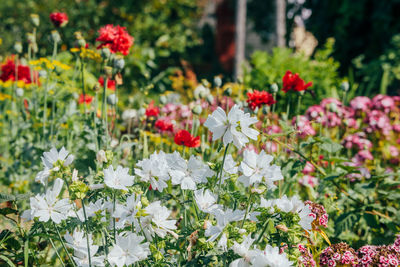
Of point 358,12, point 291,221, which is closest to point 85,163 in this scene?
point 291,221

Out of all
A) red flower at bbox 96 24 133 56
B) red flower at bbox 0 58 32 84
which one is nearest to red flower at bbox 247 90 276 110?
red flower at bbox 96 24 133 56

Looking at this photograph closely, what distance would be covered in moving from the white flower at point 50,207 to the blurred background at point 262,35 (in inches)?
116

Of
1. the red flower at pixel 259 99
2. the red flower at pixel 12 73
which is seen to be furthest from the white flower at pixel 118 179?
the red flower at pixel 12 73

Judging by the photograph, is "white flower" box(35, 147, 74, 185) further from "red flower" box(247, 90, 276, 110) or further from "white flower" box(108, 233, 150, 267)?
"red flower" box(247, 90, 276, 110)

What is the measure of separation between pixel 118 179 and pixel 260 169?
410 millimetres

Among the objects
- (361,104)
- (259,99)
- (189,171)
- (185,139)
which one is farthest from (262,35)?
(189,171)

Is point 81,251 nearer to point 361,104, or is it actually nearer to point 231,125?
point 231,125

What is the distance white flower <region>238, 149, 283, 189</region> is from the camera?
1.08 m

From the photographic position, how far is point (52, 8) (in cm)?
702

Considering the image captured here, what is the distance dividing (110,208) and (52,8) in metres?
6.87

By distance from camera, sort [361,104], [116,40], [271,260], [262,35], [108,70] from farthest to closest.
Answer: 1. [262,35]
2. [361,104]
3. [116,40]
4. [108,70]
5. [271,260]

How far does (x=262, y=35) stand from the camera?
8930 mm

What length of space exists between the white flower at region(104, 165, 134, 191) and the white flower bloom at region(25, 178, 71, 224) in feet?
0.57

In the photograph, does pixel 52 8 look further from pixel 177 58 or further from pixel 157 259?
pixel 157 259
